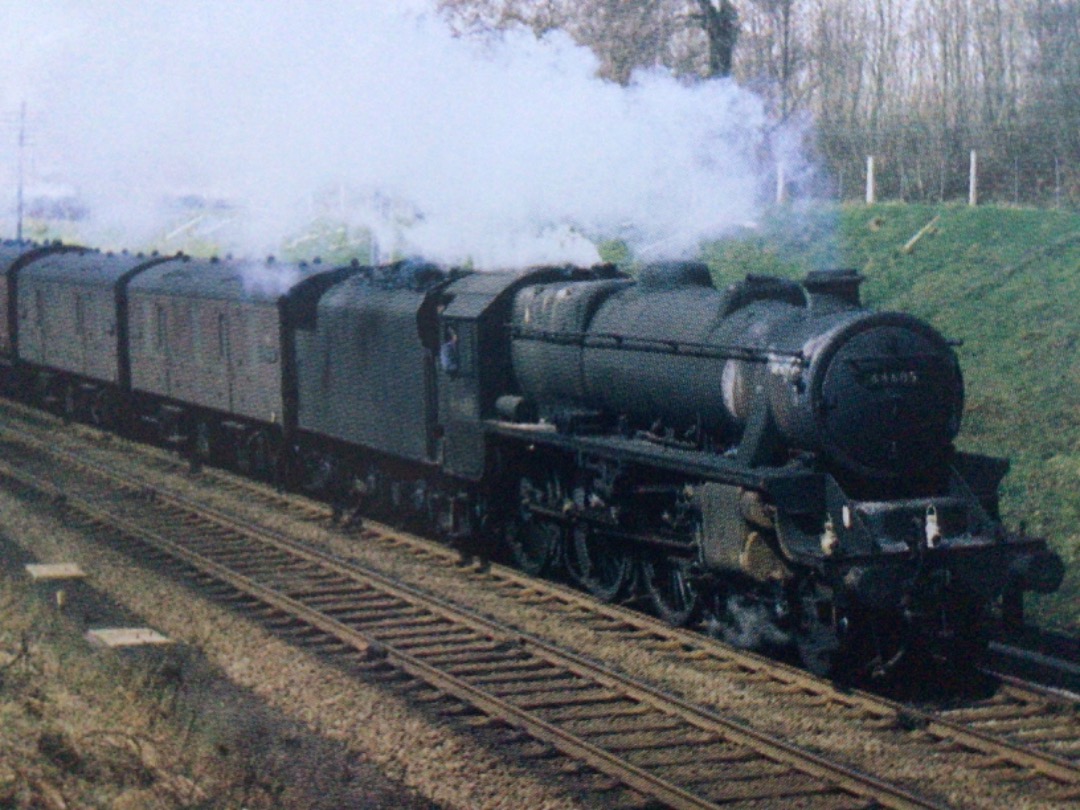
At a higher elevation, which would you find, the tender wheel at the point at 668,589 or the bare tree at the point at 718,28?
the bare tree at the point at 718,28

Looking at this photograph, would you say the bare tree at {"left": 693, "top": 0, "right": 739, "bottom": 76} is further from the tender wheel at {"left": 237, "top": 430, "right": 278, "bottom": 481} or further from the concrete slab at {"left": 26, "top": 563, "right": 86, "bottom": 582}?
the concrete slab at {"left": 26, "top": 563, "right": 86, "bottom": 582}

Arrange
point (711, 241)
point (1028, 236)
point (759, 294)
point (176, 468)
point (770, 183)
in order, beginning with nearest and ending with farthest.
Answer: point (759, 294)
point (176, 468)
point (1028, 236)
point (711, 241)
point (770, 183)

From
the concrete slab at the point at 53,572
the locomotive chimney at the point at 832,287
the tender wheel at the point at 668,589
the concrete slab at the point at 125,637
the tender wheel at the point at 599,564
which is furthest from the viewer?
the concrete slab at the point at 53,572

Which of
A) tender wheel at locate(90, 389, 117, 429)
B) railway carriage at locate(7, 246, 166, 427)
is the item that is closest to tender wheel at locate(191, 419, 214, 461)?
railway carriage at locate(7, 246, 166, 427)

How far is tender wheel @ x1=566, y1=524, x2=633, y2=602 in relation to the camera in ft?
41.7

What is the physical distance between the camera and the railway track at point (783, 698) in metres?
8.16

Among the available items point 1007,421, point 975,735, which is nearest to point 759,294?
point 975,735

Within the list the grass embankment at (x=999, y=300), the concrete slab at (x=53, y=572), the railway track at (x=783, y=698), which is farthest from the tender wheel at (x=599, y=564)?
the concrete slab at (x=53, y=572)

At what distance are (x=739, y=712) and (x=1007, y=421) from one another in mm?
9081

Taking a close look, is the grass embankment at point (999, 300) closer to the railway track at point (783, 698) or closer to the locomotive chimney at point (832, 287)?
the railway track at point (783, 698)

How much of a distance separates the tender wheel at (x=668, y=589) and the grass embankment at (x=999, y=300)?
131 inches

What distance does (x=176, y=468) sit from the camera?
840 inches

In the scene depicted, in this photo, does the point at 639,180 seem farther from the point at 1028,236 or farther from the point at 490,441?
the point at 1028,236

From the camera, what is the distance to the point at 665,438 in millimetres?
11844
